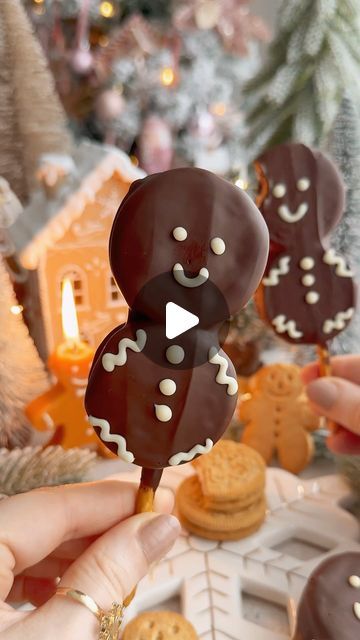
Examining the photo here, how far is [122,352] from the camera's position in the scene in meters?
0.44

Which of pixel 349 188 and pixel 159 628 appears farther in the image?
pixel 349 188

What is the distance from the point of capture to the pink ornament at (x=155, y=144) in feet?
5.03

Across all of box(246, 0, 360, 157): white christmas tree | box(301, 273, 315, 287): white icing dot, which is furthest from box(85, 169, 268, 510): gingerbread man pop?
box(246, 0, 360, 157): white christmas tree

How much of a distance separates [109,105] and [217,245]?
1.17 metres

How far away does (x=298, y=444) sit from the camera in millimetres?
899

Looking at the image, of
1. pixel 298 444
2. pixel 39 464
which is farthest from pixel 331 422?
pixel 39 464

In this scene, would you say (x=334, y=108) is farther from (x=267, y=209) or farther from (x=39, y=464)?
(x=39, y=464)

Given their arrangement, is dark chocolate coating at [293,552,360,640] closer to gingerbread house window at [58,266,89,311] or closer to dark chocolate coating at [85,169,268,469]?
dark chocolate coating at [85,169,268,469]

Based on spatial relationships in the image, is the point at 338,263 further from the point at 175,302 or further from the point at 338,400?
the point at 175,302

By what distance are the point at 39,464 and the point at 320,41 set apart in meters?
1.05

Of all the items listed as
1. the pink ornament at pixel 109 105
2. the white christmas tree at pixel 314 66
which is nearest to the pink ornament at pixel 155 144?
the pink ornament at pixel 109 105

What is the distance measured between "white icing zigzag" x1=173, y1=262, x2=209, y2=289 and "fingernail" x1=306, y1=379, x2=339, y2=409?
37 cm

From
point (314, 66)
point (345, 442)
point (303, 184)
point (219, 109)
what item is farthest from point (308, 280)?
point (219, 109)

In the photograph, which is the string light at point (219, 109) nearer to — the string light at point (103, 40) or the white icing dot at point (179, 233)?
the string light at point (103, 40)
